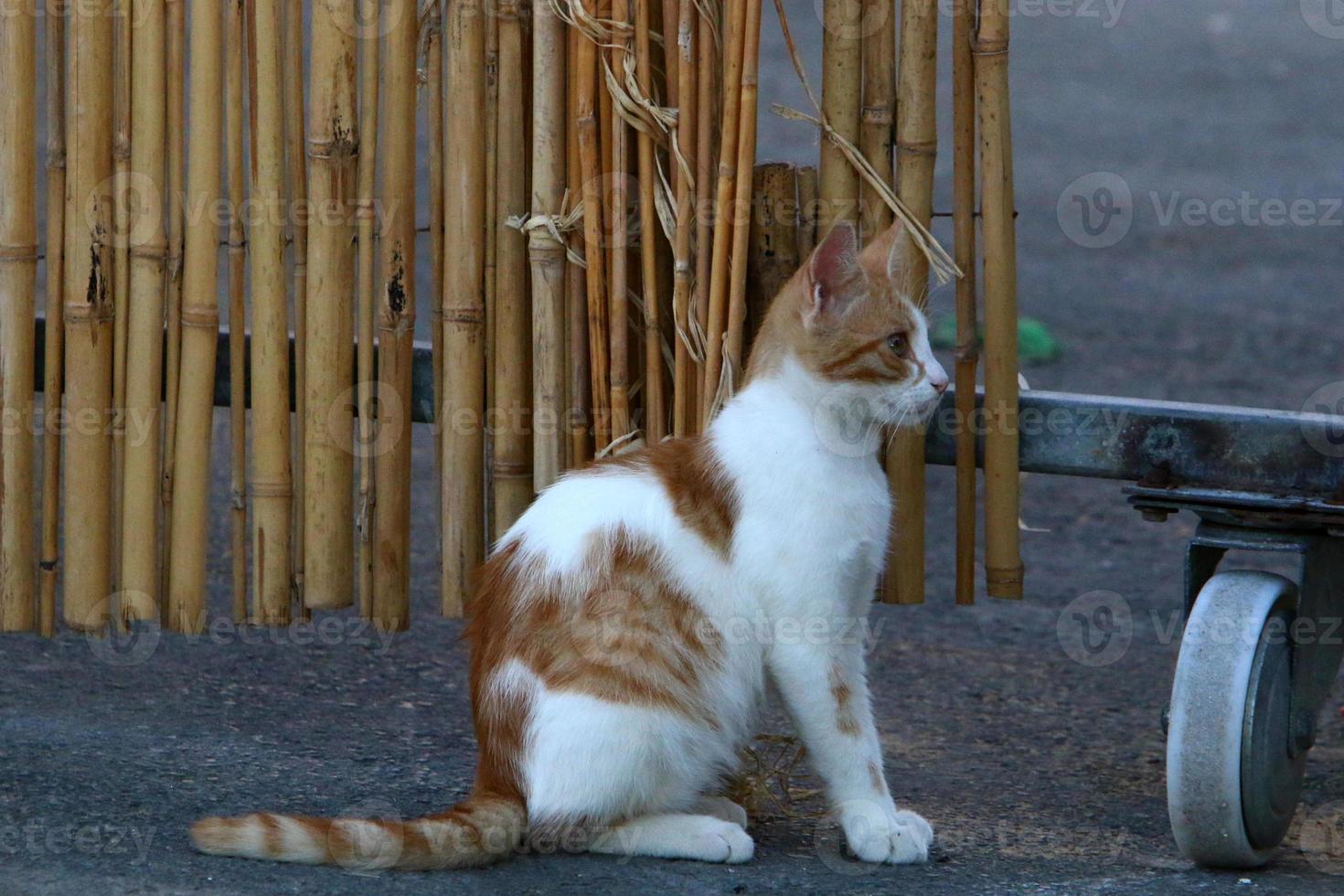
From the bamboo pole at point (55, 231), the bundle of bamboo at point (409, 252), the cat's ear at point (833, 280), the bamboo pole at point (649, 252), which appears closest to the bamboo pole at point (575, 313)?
the bundle of bamboo at point (409, 252)

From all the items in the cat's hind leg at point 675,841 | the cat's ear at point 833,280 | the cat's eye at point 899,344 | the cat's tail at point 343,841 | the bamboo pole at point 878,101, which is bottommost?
the cat's hind leg at point 675,841

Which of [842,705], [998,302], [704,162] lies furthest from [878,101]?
[842,705]

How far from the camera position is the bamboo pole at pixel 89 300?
3.19 meters

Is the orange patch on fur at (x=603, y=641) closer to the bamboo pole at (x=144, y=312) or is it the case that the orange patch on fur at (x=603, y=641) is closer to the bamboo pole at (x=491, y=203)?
the bamboo pole at (x=491, y=203)

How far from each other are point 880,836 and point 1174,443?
3.23 feet

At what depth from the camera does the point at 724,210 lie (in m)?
2.99

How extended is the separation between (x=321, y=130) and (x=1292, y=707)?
223cm

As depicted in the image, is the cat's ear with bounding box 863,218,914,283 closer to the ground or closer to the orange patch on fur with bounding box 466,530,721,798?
the orange patch on fur with bounding box 466,530,721,798

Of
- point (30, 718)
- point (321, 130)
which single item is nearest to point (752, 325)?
point (321, 130)

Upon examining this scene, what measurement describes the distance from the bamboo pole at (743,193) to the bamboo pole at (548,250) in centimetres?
38

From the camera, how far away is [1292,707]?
9.27ft

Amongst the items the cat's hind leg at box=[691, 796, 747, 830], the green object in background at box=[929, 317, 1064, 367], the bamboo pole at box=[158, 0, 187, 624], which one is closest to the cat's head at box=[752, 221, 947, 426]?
the cat's hind leg at box=[691, 796, 747, 830]

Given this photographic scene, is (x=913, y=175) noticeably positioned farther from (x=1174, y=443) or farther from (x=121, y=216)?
(x=121, y=216)

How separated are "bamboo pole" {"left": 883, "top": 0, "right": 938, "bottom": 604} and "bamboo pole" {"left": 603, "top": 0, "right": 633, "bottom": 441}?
0.56m
